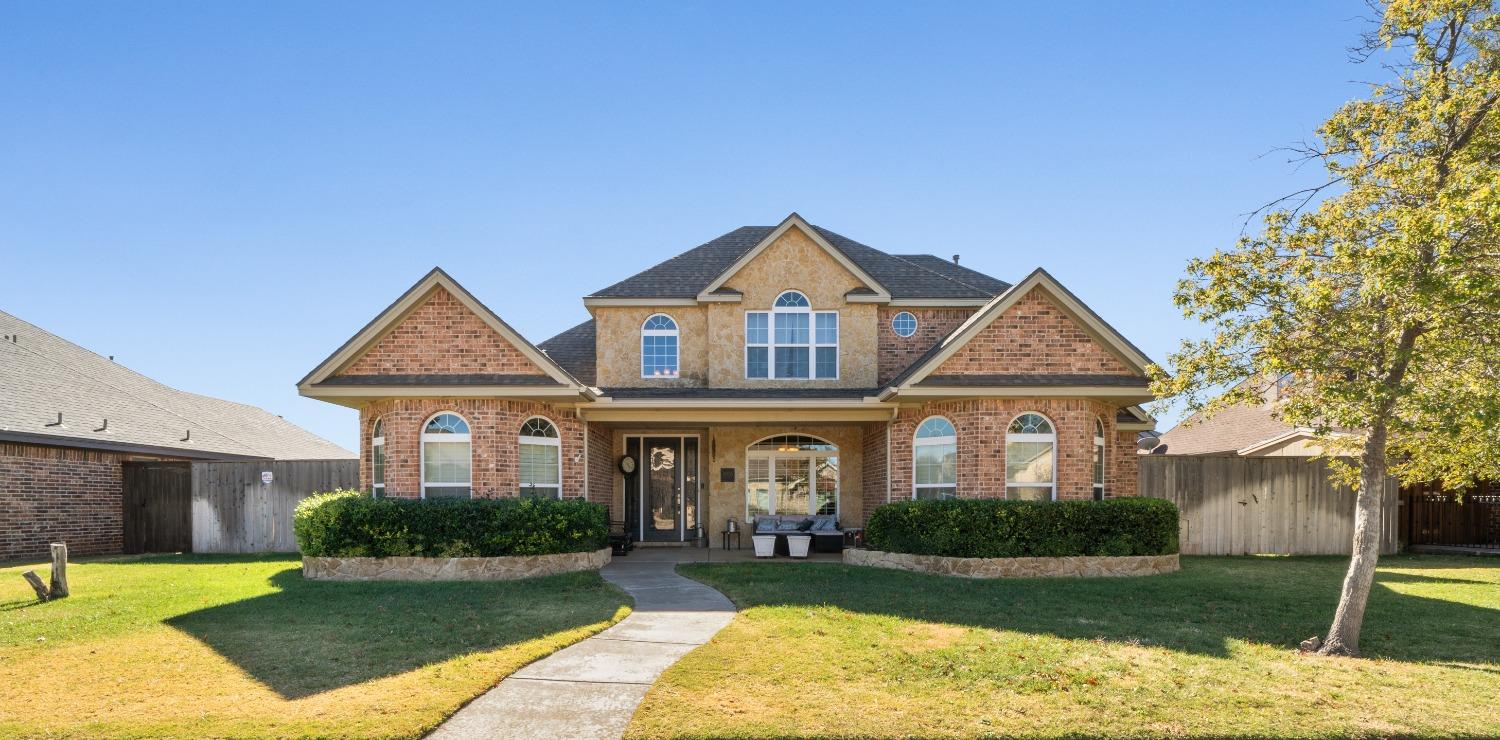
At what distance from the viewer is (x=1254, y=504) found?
17.6 metres

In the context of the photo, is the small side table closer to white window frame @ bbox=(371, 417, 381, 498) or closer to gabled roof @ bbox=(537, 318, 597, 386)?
gabled roof @ bbox=(537, 318, 597, 386)

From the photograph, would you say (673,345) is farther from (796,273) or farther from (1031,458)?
(1031,458)

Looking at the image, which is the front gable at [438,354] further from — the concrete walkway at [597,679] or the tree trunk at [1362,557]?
the tree trunk at [1362,557]

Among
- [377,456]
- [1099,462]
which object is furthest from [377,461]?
[1099,462]

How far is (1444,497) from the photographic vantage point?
19062 mm

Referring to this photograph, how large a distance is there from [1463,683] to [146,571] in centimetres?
1823

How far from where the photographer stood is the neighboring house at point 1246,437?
22078 mm

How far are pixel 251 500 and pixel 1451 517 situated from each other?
26455 millimetres

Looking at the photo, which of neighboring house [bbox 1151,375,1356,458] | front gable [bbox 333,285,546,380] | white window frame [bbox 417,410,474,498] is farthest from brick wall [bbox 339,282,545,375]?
neighboring house [bbox 1151,375,1356,458]

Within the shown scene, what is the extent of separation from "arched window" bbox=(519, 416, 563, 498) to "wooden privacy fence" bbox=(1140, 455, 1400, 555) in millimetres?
11826

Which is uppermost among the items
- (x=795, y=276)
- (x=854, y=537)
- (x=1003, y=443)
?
(x=795, y=276)

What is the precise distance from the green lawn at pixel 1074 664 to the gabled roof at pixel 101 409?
50.2ft

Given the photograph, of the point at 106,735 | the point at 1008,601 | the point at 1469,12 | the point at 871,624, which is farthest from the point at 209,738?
the point at 1469,12

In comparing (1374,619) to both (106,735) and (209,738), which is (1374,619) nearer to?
(209,738)
